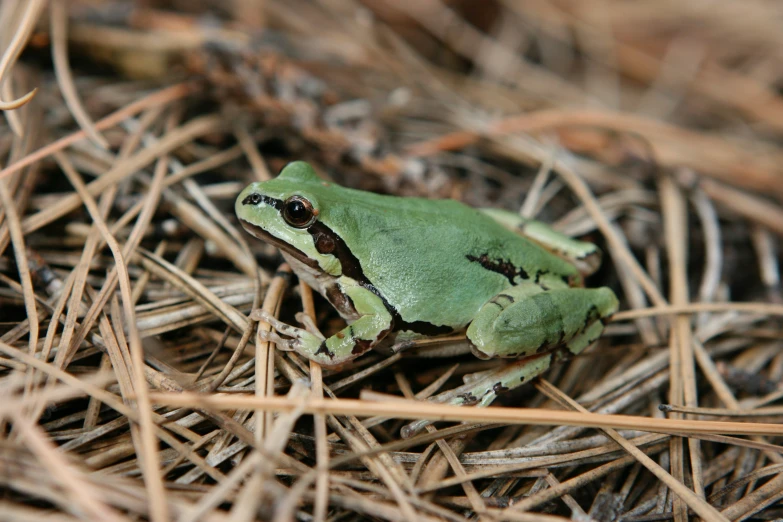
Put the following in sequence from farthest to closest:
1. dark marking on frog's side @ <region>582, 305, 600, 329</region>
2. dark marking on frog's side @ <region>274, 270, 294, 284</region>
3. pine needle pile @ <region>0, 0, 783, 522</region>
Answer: dark marking on frog's side @ <region>274, 270, 294, 284</region> < dark marking on frog's side @ <region>582, 305, 600, 329</region> < pine needle pile @ <region>0, 0, 783, 522</region>

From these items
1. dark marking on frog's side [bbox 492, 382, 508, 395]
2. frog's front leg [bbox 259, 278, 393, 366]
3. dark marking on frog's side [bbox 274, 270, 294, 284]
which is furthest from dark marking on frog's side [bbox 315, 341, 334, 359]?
dark marking on frog's side [bbox 492, 382, 508, 395]

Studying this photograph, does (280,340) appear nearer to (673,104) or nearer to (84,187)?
(84,187)

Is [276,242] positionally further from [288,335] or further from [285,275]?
[288,335]

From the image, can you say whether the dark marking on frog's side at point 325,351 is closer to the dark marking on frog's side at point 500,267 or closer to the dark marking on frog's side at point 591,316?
the dark marking on frog's side at point 500,267

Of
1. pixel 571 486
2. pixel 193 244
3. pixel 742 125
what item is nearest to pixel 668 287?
pixel 571 486

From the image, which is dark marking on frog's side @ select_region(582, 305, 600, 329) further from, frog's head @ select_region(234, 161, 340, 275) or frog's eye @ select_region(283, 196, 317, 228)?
frog's eye @ select_region(283, 196, 317, 228)

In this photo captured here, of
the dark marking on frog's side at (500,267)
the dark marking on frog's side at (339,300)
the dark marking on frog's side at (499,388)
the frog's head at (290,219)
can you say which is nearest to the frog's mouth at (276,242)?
the frog's head at (290,219)
